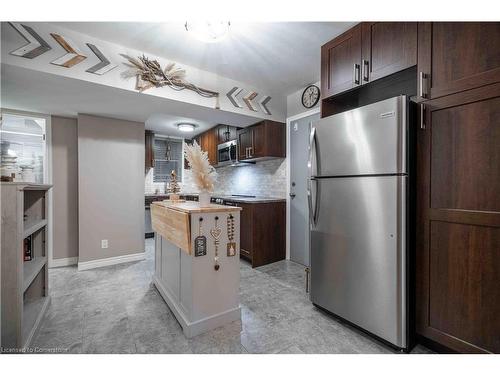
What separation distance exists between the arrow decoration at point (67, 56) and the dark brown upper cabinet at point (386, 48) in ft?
8.02

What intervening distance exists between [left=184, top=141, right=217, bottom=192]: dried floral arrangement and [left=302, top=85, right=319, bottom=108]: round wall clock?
203cm

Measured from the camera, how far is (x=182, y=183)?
20.1ft

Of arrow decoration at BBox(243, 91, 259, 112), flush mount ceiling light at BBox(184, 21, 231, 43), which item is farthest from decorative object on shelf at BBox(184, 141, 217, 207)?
arrow decoration at BBox(243, 91, 259, 112)

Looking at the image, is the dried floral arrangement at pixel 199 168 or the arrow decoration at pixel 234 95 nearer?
the dried floral arrangement at pixel 199 168

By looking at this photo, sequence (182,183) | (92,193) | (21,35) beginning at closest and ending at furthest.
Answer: (21,35) → (92,193) → (182,183)

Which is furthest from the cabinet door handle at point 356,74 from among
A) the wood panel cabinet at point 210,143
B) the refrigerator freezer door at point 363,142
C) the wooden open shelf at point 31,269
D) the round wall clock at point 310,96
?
the wood panel cabinet at point 210,143

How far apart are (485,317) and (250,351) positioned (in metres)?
1.42

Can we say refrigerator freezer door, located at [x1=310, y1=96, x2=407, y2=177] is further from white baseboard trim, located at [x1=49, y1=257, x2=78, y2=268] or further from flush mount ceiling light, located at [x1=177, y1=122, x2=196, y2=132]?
white baseboard trim, located at [x1=49, y1=257, x2=78, y2=268]

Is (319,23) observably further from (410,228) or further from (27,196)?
(27,196)

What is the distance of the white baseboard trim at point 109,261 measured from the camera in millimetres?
3188

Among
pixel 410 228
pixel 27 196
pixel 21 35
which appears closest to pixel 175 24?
pixel 21 35

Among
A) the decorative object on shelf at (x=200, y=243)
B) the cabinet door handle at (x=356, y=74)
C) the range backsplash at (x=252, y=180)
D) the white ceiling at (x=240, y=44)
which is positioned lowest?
the decorative object on shelf at (x=200, y=243)

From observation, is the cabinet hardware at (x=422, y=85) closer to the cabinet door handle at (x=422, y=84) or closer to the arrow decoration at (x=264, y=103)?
the cabinet door handle at (x=422, y=84)

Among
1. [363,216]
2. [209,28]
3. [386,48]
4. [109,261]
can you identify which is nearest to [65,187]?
[109,261]
